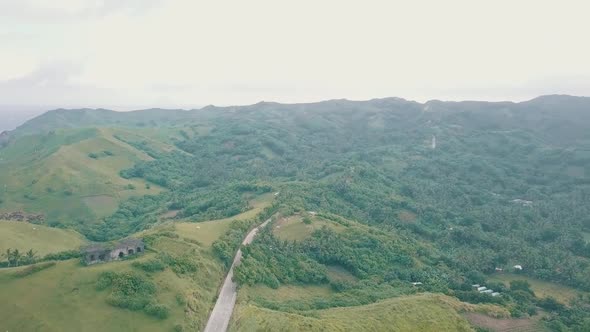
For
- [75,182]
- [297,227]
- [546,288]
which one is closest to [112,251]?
[297,227]

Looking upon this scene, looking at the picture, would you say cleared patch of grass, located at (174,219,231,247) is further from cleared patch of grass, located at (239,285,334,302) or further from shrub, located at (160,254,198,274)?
cleared patch of grass, located at (239,285,334,302)

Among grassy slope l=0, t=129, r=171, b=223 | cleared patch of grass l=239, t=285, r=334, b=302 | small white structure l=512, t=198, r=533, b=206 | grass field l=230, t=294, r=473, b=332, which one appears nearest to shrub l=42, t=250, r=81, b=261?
cleared patch of grass l=239, t=285, r=334, b=302

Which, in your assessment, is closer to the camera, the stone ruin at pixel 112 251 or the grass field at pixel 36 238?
the stone ruin at pixel 112 251

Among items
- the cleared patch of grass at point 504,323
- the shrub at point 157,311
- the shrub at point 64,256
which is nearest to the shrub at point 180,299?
the shrub at point 157,311

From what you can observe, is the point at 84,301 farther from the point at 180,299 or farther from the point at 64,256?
the point at 64,256

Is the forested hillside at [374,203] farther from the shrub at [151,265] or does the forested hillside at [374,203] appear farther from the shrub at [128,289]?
the shrub at [128,289]
